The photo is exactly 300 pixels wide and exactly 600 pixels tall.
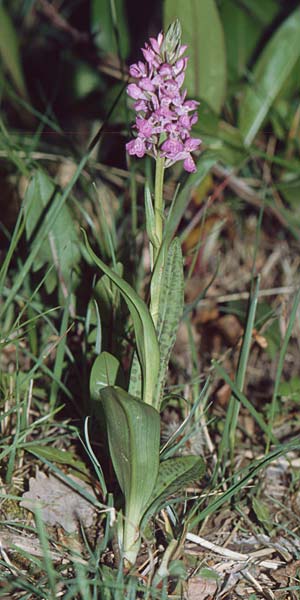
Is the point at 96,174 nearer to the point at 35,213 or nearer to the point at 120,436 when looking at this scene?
the point at 35,213

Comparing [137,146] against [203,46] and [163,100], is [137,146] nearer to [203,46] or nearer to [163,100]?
[163,100]

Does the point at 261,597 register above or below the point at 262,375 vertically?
below

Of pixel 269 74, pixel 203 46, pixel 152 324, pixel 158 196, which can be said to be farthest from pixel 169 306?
pixel 269 74

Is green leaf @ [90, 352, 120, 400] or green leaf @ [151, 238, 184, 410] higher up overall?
green leaf @ [151, 238, 184, 410]

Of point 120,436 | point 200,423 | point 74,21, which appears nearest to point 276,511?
point 200,423

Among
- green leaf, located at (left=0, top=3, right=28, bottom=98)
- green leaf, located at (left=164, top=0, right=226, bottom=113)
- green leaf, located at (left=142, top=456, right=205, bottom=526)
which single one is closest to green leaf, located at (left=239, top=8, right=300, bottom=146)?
green leaf, located at (left=164, top=0, right=226, bottom=113)

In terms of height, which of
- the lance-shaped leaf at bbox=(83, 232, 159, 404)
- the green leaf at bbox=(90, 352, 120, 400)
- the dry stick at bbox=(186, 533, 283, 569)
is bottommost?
the dry stick at bbox=(186, 533, 283, 569)

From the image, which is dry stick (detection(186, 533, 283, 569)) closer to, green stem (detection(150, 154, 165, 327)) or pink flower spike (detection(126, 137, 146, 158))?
green stem (detection(150, 154, 165, 327))
